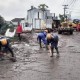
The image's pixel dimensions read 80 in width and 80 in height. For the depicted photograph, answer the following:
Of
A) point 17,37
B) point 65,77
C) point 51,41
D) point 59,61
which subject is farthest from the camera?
point 17,37

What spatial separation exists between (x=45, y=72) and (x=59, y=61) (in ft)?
11.5

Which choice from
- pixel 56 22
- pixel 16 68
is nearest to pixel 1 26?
pixel 16 68

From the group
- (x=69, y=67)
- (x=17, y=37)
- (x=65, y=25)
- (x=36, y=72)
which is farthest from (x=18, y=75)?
(x=65, y=25)

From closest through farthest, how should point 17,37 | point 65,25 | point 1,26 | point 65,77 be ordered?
1. point 65,77
2. point 1,26
3. point 17,37
4. point 65,25

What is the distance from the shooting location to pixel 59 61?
17.5 m

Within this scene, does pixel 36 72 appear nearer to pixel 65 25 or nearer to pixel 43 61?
pixel 43 61

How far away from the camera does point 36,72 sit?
1419cm

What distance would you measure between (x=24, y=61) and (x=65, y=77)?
5.23 m

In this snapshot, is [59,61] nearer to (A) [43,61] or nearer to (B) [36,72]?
(A) [43,61]

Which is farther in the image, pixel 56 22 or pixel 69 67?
pixel 56 22

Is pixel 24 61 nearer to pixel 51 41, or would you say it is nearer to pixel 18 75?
pixel 51 41

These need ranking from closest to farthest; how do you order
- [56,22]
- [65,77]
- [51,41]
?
[65,77] < [51,41] < [56,22]

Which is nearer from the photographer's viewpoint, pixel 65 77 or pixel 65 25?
pixel 65 77

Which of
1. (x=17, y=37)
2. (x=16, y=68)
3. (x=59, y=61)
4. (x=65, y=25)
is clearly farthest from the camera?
(x=65, y=25)
